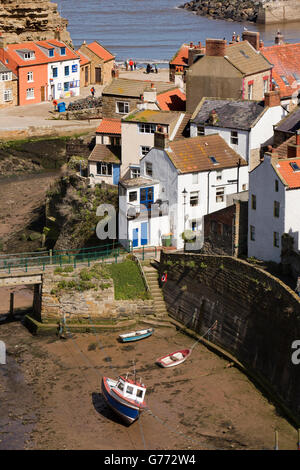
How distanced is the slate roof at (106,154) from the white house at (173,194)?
7401 millimetres

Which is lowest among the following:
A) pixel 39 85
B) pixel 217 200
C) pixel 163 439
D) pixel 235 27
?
pixel 163 439

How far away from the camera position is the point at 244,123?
56.2m

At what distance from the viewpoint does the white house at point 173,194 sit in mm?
53438

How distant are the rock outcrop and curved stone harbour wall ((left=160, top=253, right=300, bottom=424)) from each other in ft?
378

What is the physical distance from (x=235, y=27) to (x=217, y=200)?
10038cm

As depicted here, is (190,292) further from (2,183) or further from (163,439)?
(2,183)

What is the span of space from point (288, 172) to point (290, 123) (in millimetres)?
8091

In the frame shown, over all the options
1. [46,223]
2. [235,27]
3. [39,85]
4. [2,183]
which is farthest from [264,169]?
[235,27]

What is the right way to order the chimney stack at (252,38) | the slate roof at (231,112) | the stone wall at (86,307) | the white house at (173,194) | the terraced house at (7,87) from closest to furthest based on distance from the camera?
the stone wall at (86,307) < the white house at (173,194) < the slate roof at (231,112) < the chimney stack at (252,38) < the terraced house at (7,87)

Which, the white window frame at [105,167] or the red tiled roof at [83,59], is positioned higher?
the red tiled roof at [83,59]

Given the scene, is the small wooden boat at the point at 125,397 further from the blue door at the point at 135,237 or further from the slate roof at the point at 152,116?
the slate roof at the point at 152,116

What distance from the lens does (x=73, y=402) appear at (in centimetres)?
4250

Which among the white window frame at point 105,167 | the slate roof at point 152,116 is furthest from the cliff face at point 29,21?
the slate roof at point 152,116

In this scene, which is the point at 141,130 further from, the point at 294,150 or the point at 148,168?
the point at 294,150
